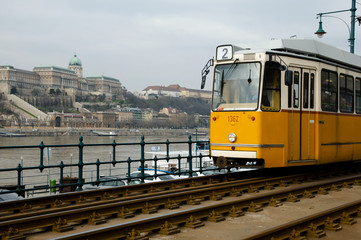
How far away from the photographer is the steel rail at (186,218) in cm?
522

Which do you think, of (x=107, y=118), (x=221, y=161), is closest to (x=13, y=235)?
(x=221, y=161)

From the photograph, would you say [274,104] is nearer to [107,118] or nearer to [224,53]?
[224,53]

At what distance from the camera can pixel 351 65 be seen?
1255 centimetres

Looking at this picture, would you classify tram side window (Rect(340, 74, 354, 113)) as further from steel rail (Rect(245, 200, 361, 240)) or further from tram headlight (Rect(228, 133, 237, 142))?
steel rail (Rect(245, 200, 361, 240))

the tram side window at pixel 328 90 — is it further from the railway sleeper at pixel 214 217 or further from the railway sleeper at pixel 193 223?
the railway sleeper at pixel 193 223

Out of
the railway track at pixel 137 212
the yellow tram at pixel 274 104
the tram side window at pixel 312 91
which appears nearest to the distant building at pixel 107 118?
the yellow tram at pixel 274 104

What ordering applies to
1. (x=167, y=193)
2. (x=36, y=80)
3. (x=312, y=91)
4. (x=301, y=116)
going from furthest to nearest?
(x=36, y=80), (x=312, y=91), (x=301, y=116), (x=167, y=193)

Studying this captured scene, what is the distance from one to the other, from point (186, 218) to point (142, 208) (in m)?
1.00

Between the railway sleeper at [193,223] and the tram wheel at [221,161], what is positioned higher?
the tram wheel at [221,161]

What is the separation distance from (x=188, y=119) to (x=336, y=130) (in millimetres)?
170565

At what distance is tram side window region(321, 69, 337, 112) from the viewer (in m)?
11.0

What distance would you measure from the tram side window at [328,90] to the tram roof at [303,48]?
0.50 metres

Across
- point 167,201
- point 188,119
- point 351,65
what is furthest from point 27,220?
point 188,119

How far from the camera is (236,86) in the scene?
33.2 ft
